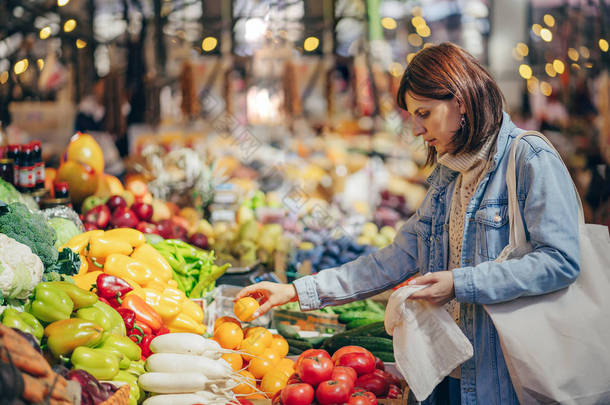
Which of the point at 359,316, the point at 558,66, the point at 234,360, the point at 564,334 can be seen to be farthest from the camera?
the point at 558,66

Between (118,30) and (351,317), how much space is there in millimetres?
5063

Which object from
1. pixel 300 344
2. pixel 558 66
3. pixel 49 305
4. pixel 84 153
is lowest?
pixel 300 344

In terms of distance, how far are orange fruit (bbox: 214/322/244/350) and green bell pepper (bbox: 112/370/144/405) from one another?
0.51 metres

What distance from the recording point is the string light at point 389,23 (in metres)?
8.66

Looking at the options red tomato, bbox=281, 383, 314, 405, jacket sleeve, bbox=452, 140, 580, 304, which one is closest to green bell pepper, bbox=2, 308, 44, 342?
red tomato, bbox=281, 383, 314, 405

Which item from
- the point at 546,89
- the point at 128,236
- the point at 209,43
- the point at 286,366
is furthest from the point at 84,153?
the point at 546,89

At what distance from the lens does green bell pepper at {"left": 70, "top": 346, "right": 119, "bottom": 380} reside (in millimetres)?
1962

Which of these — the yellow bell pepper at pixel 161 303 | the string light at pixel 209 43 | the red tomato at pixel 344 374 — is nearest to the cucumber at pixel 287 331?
the yellow bell pepper at pixel 161 303

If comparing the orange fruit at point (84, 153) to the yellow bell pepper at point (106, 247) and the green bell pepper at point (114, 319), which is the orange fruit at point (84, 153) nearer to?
the yellow bell pepper at point (106, 247)

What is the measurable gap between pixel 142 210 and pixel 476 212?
263 centimetres

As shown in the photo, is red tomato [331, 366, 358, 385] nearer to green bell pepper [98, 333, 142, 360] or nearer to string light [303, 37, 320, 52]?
green bell pepper [98, 333, 142, 360]

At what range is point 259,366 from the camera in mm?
2615

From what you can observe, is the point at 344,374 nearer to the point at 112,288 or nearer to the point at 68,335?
the point at 68,335

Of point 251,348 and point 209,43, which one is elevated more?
point 209,43
